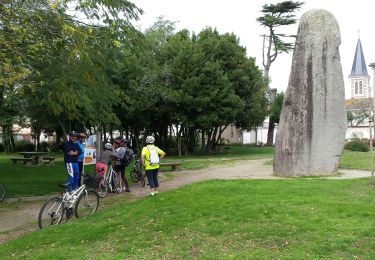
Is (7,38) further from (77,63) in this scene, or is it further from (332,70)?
(332,70)

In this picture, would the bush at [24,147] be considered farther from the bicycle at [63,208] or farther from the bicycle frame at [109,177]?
the bicycle at [63,208]

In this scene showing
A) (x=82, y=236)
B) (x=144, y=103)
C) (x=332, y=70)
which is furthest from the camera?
(x=144, y=103)

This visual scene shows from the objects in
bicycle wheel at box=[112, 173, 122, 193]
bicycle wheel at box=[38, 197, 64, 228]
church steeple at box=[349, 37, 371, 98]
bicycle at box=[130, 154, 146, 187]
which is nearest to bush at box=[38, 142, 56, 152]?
bicycle at box=[130, 154, 146, 187]

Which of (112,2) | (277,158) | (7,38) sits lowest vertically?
(277,158)

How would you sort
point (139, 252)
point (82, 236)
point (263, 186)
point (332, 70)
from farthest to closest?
1. point (332, 70)
2. point (263, 186)
3. point (82, 236)
4. point (139, 252)

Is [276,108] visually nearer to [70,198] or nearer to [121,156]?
[121,156]

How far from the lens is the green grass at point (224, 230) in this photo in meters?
6.25

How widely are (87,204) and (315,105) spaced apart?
25.2 feet

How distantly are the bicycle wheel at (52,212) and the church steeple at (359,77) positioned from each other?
404ft

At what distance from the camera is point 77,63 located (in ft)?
41.6

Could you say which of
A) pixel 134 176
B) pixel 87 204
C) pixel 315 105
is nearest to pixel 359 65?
pixel 315 105

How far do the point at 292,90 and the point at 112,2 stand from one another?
616 centimetres

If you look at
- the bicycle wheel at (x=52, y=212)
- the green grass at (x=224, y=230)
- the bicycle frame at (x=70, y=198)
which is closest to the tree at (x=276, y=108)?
the green grass at (x=224, y=230)

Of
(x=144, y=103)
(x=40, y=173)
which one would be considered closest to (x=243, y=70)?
(x=144, y=103)
